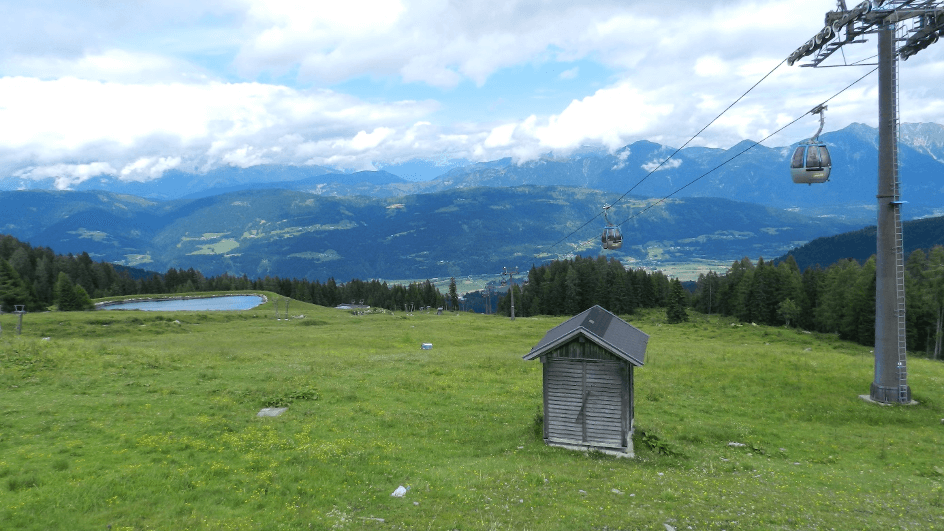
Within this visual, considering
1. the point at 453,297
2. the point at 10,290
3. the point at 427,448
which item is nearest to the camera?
the point at 427,448

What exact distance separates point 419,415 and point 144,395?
13968 millimetres

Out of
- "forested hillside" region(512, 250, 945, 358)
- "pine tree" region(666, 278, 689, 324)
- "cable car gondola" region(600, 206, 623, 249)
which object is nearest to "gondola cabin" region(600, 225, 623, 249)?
"cable car gondola" region(600, 206, 623, 249)

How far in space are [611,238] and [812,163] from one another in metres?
11.7

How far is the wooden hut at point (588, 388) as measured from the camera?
19.7 m

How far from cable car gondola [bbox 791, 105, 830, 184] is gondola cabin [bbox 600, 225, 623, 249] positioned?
34.9 ft

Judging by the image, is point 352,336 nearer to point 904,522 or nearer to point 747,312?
point 904,522

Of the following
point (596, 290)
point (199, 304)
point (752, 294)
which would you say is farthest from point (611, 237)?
point (199, 304)

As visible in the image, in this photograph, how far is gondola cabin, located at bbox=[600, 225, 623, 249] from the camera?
30.0 meters

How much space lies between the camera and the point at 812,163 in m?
20.2

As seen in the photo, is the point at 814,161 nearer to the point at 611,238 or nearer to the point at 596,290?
the point at 611,238

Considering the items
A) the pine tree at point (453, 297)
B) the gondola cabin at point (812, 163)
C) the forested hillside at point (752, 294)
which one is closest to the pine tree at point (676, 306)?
the forested hillside at point (752, 294)

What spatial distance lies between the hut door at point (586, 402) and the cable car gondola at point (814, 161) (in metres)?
11.6

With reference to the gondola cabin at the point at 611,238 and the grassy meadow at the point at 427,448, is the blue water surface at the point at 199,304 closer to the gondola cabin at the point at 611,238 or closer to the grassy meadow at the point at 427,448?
the grassy meadow at the point at 427,448

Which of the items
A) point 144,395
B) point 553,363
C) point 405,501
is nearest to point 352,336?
point 144,395
